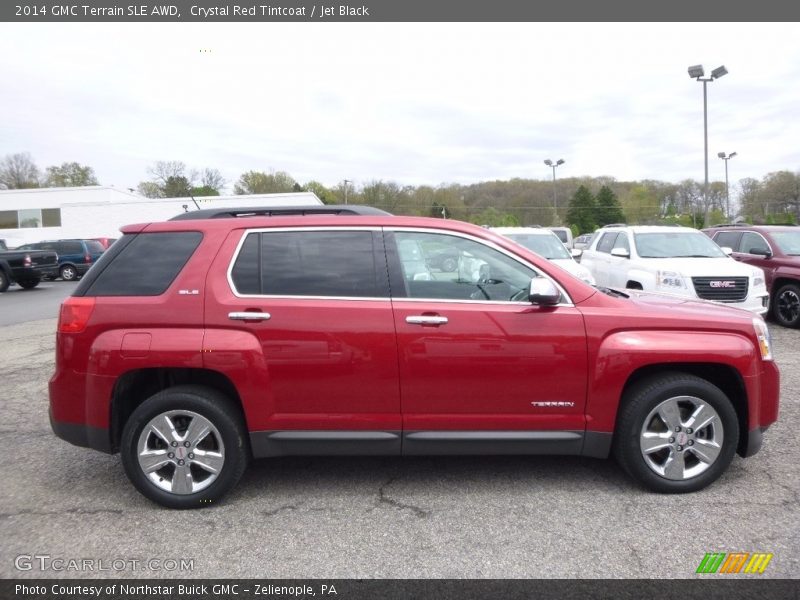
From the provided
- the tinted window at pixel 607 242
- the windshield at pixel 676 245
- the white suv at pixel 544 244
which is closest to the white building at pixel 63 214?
the white suv at pixel 544 244

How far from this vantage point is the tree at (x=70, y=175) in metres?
75.1

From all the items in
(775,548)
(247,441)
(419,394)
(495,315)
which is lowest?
(775,548)

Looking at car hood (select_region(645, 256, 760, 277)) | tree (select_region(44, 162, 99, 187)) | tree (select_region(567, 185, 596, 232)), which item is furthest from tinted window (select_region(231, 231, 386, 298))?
tree (select_region(44, 162, 99, 187))

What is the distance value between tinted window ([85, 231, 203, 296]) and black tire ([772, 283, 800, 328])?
993cm

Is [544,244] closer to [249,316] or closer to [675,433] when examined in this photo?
[675,433]

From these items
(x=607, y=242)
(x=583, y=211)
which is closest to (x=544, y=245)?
(x=607, y=242)

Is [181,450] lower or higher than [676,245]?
lower

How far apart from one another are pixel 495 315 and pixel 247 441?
5.88 ft

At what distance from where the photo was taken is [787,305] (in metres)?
9.80

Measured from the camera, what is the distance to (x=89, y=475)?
164 inches

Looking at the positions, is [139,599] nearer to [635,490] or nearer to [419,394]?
[419,394]

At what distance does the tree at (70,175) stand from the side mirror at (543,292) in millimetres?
84097

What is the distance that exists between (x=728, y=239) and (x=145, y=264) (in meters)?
11.6

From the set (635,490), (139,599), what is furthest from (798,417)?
(139,599)
